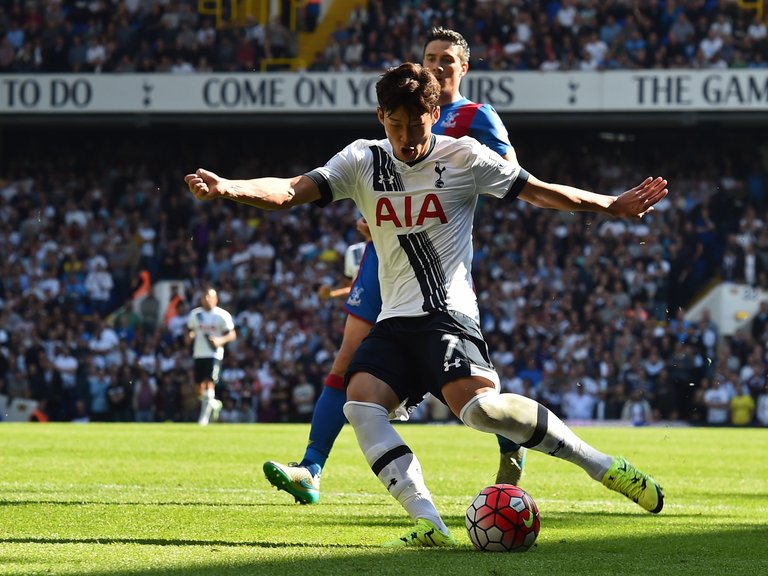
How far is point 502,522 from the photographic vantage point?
17.3 ft

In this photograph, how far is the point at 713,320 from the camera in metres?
25.1

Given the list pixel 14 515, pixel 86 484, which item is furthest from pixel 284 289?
pixel 14 515

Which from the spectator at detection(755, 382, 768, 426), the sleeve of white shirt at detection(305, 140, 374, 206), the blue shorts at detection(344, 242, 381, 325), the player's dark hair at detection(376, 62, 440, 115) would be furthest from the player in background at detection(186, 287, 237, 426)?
the player's dark hair at detection(376, 62, 440, 115)

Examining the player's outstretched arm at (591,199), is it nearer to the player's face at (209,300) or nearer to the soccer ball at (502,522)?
the soccer ball at (502,522)

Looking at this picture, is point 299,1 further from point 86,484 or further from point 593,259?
point 86,484

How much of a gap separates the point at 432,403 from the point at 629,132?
9247 millimetres

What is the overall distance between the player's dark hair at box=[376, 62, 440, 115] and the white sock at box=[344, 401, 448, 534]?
1202 millimetres

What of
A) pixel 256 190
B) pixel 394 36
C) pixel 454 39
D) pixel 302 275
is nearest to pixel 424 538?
pixel 256 190

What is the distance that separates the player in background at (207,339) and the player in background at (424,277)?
1395 cm

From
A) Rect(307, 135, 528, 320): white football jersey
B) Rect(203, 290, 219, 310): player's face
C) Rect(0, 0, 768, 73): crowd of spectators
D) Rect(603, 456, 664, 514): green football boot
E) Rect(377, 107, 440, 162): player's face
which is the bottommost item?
Rect(603, 456, 664, 514): green football boot

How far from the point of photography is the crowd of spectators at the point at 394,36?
2694 cm

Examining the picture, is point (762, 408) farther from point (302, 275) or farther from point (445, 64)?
point (445, 64)

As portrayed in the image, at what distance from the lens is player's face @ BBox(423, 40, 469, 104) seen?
279 inches

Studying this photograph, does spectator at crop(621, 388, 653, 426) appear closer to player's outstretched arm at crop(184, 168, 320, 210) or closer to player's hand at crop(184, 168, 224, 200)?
player's outstretched arm at crop(184, 168, 320, 210)
